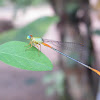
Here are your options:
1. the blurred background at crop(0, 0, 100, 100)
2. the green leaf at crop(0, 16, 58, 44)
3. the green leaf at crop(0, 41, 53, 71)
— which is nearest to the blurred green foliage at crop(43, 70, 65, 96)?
the blurred background at crop(0, 0, 100, 100)

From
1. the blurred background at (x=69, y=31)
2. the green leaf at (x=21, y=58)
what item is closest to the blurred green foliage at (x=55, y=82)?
the blurred background at (x=69, y=31)

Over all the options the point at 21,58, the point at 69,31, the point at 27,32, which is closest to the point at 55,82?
the point at 69,31

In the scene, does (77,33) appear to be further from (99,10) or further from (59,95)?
(59,95)

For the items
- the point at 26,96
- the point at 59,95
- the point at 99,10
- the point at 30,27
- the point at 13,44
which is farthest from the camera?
the point at 26,96

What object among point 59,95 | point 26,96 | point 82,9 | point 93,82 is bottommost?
point 26,96

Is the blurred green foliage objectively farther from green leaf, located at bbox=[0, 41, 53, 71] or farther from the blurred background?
green leaf, located at bbox=[0, 41, 53, 71]

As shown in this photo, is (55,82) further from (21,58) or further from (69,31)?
(21,58)

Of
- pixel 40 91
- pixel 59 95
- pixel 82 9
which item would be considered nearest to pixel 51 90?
pixel 59 95

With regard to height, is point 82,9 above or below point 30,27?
above

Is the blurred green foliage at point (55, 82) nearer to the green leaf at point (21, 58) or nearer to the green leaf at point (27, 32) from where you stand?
the green leaf at point (27, 32)
